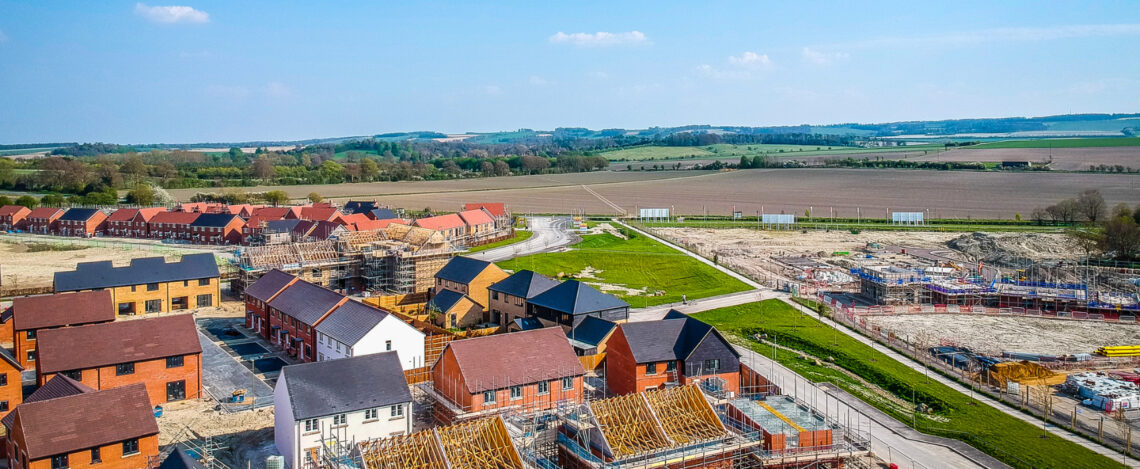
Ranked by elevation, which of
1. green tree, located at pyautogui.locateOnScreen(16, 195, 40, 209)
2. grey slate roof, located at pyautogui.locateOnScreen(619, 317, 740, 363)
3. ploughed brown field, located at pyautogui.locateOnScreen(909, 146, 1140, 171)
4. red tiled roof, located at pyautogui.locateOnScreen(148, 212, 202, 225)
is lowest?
grey slate roof, located at pyautogui.locateOnScreen(619, 317, 740, 363)

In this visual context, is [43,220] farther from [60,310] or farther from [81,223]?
[60,310]

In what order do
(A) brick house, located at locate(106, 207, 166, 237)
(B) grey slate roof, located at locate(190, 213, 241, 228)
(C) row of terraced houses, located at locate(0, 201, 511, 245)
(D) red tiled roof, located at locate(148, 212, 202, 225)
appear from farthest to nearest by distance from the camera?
(A) brick house, located at locate(106, 207, 166, 237)
(D) red tiled roof, located at locate(148, 212, 202, 225)
(B) grey slate roof, located at locate(190, 213, 241, 228)
(C) row of terraced houses, located at locate(0, 201, 511, 245)

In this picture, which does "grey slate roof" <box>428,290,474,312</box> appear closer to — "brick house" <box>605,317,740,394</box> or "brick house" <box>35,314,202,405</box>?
"brick house" <box>35,314,202,405</box>

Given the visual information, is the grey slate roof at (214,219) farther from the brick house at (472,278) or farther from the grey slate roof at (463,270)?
the brick house at (472,278)

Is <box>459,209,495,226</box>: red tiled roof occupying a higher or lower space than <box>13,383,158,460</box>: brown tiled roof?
higher

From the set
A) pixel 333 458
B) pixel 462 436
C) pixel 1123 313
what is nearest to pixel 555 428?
pixel 462 436

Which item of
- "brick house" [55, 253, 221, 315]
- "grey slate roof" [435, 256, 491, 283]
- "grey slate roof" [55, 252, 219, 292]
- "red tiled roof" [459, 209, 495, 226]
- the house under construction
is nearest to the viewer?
"grey slate roof" [55, 252, 219, 292]

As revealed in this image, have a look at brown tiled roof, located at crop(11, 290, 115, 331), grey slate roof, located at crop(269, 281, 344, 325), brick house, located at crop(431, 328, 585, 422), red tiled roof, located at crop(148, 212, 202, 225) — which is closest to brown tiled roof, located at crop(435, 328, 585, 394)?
brick house, located at crop(431, 328, 585, 422)
